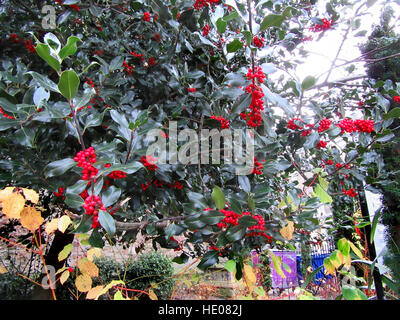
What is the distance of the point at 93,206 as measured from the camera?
918mm

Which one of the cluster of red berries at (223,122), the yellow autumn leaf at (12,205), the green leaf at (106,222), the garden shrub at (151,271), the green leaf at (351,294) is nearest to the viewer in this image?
the green leaf at (351,294)

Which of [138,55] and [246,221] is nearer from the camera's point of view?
[246,221]

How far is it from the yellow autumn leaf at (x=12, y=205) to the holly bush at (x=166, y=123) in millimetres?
147

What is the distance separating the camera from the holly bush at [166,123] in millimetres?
1019

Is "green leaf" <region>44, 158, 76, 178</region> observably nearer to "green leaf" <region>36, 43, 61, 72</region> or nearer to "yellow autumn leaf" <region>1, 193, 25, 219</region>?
"yellow autumn leaf" <region>1, 193, 25, 219</region>

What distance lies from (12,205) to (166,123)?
990mm

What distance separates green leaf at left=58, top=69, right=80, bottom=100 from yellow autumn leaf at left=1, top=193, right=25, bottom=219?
33 centimetres

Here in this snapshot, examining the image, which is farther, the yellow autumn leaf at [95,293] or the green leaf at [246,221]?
the green leaf at [246,221]

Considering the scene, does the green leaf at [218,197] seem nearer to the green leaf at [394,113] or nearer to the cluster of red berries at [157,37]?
the green leaf at [394,113]

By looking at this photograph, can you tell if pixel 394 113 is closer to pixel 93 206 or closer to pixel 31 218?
pixel 93 206

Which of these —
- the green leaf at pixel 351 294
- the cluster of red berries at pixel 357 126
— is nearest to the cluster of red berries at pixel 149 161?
the green leaf at pixel 351 294

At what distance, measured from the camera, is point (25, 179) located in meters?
1.40

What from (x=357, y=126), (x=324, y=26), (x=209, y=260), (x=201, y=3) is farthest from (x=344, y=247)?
(x=324, y=26)

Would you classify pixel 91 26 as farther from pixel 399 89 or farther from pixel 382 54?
pixel 382 54
